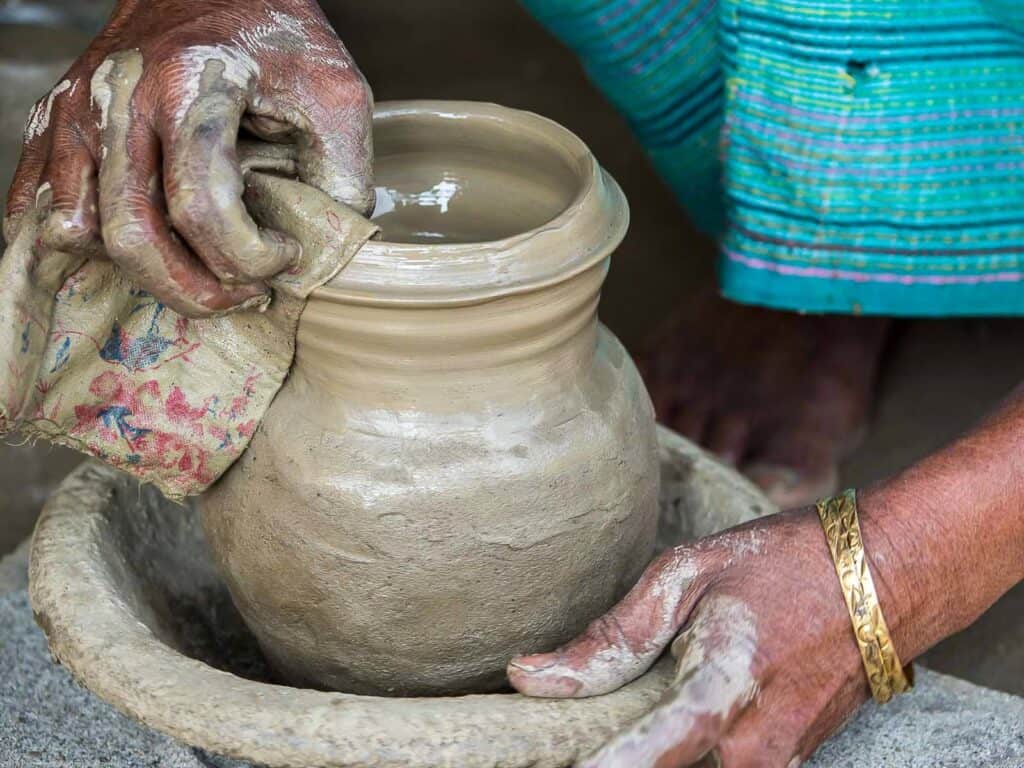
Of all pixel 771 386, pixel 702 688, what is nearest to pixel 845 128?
pixel 771 386

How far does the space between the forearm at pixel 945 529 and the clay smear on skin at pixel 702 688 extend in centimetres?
18

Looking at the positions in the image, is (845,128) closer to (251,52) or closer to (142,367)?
(251,52)

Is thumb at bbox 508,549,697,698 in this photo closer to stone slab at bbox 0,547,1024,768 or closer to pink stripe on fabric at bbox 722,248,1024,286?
stone slab at bbox 0,547,1024,768

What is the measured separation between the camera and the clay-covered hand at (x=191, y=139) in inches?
42.1

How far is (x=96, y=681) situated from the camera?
1.18 meters

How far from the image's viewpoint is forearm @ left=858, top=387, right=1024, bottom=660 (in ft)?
4.09

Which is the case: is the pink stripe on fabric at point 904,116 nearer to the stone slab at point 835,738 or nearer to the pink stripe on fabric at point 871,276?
the pink stripe on fabric at point 871,276

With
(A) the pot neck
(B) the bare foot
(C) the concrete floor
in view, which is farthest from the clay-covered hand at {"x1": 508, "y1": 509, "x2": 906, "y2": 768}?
(B) the bare foot

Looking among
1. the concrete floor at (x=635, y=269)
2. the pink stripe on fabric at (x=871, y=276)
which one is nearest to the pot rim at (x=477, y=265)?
the pink stripe on fabric at (x=871, y=276)

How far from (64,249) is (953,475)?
2.87ft

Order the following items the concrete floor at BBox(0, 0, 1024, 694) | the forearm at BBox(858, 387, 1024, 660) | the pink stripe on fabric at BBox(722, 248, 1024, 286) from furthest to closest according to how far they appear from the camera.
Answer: the concrete floor at BBox(0, 0, 1024, 694) < the pink stripe on fabric at BBox(722, 248, 1024, 286) < the forearm at BBox(858, 387, 1024, 660)

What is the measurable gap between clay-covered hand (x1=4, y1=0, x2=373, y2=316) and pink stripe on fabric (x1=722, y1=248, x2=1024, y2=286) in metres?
0.81

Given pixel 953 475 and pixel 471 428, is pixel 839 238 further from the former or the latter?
pixel 471 428

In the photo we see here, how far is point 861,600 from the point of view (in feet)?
3.99
